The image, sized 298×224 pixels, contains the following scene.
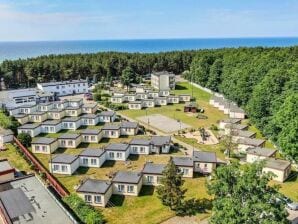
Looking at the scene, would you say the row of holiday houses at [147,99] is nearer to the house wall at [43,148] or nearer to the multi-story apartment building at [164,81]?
the multi-story apartment building at [164,81]

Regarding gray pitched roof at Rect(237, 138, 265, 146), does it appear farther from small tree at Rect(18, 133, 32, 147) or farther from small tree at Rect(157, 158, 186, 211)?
small tree at Rect(18, 133, 32, 147)

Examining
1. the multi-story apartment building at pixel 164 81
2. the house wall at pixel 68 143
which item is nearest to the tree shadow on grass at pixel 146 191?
the house wall at pixel 68 143

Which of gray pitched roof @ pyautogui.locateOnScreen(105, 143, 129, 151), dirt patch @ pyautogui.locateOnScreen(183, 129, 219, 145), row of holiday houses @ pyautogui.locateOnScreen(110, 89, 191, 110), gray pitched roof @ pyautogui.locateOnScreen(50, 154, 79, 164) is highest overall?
row of holiday houses @ pyautogui.locateOnScreen(110, 89, 191, 110)

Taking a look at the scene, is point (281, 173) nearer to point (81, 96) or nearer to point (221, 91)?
point (221, 91)

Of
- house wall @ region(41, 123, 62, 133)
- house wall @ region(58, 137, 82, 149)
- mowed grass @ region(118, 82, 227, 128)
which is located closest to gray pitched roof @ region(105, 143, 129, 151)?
house wall @ region(58, 137, 82, 149)

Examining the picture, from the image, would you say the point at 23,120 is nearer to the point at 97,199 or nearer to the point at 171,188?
the point at 97,199

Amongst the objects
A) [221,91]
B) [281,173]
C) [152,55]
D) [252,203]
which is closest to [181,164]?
[281,173]
